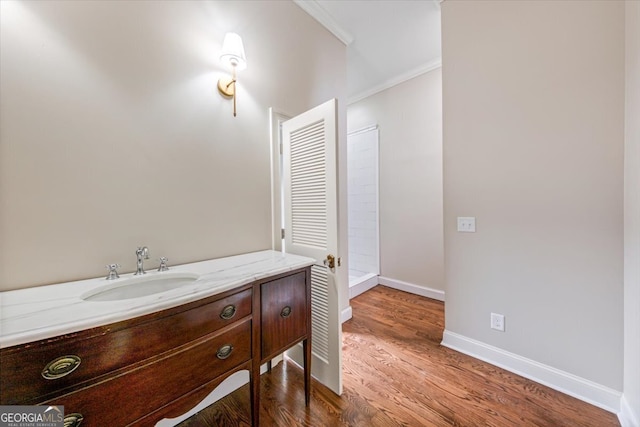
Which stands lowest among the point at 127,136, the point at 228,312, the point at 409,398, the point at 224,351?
the point at 409,398

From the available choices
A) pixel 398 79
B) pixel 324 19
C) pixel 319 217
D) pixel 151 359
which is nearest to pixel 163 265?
pixel 151 359

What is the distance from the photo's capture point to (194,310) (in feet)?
3.04

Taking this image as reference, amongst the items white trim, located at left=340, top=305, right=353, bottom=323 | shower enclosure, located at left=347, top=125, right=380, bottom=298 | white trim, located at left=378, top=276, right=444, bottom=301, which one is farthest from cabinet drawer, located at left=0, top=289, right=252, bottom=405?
white trim, located at left=378, top=276, right=444, bottom=301

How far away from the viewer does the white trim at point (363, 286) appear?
3.17 m

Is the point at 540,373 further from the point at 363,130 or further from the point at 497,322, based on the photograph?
the point at 363,130

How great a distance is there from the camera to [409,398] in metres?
1.48

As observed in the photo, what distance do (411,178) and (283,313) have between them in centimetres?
257

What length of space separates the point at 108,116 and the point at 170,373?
1.19 meters

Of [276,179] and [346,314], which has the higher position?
[276,179]

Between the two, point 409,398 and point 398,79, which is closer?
point 409,398

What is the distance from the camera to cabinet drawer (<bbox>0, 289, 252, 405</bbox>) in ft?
2.02

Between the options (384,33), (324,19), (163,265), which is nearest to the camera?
(163,265)

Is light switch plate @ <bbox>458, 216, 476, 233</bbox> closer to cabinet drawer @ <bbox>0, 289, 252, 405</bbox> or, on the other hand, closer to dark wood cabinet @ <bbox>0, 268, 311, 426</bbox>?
dark wood cabinet @ <bbox>0, 268, 311, 426</bbox>

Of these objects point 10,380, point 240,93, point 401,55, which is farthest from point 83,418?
point 401,55
